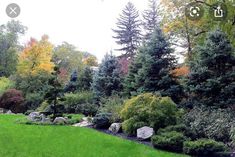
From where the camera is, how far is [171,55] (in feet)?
50.3

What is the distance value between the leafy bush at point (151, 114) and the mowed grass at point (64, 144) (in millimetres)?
957

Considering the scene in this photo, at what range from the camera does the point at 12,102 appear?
2030cm

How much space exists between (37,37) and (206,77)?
725 inches

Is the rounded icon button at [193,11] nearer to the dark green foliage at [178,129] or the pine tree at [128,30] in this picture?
the dark green foliage at [178,129]

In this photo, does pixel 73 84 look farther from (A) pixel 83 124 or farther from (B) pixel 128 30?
(B) pixel 128 30

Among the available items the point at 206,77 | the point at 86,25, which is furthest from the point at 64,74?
the point at 206,77

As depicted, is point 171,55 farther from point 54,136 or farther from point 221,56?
point 54,136

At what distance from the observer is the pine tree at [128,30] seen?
34375 mm

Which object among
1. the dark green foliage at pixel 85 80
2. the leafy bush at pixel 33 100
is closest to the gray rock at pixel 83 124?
the leafy bush at pixel 33 100

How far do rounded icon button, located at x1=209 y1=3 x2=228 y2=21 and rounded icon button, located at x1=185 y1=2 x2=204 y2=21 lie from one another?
1027mm

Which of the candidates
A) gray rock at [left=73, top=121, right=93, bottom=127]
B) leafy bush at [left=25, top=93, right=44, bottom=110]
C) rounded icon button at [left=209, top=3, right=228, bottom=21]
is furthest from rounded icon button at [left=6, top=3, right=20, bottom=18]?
rounded icon button at [left=209, top=3, right=228, bottom=21]

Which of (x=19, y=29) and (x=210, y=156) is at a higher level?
(x=19, y=29)

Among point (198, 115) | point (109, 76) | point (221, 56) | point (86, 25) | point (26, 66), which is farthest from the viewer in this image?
point (86, 25)

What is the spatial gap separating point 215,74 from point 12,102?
1241 centimetres
